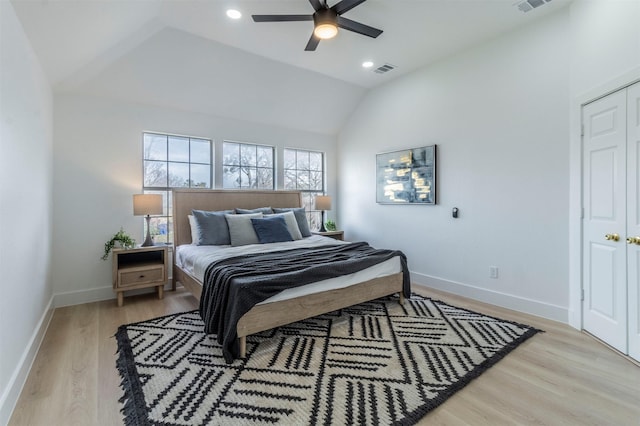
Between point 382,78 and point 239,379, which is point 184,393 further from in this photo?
point 382,78

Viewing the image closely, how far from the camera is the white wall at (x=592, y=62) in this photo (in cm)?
226

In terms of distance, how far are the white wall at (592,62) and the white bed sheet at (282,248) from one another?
63.7 inches

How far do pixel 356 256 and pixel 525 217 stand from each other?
1.85 meters

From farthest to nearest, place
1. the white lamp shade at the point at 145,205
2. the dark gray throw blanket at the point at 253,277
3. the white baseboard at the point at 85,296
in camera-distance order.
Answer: the white lamp shade at the point at 145,205
the white baseboard at the point at 85,296
the dark gray throw blanket at the point at 253,277

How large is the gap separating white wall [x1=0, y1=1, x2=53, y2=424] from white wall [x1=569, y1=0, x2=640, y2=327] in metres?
4.08

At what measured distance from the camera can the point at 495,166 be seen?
3.43m

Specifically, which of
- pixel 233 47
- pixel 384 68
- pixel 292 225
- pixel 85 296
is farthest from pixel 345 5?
pixel 85 296

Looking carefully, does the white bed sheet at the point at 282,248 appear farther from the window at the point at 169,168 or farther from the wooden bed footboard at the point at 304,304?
the window at the point at 169,168

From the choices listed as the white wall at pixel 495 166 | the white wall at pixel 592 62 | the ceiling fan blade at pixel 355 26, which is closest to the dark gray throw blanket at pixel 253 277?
the white wall at pixel 495 166

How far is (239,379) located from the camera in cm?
199

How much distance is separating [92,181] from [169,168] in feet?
2.91

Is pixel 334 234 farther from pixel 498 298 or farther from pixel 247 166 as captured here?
pixel 498 298

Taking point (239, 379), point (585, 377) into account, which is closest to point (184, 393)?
point (239, 379)

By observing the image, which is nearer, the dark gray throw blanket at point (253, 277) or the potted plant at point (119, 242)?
the dark gray throw blanket at point (253, 277)
